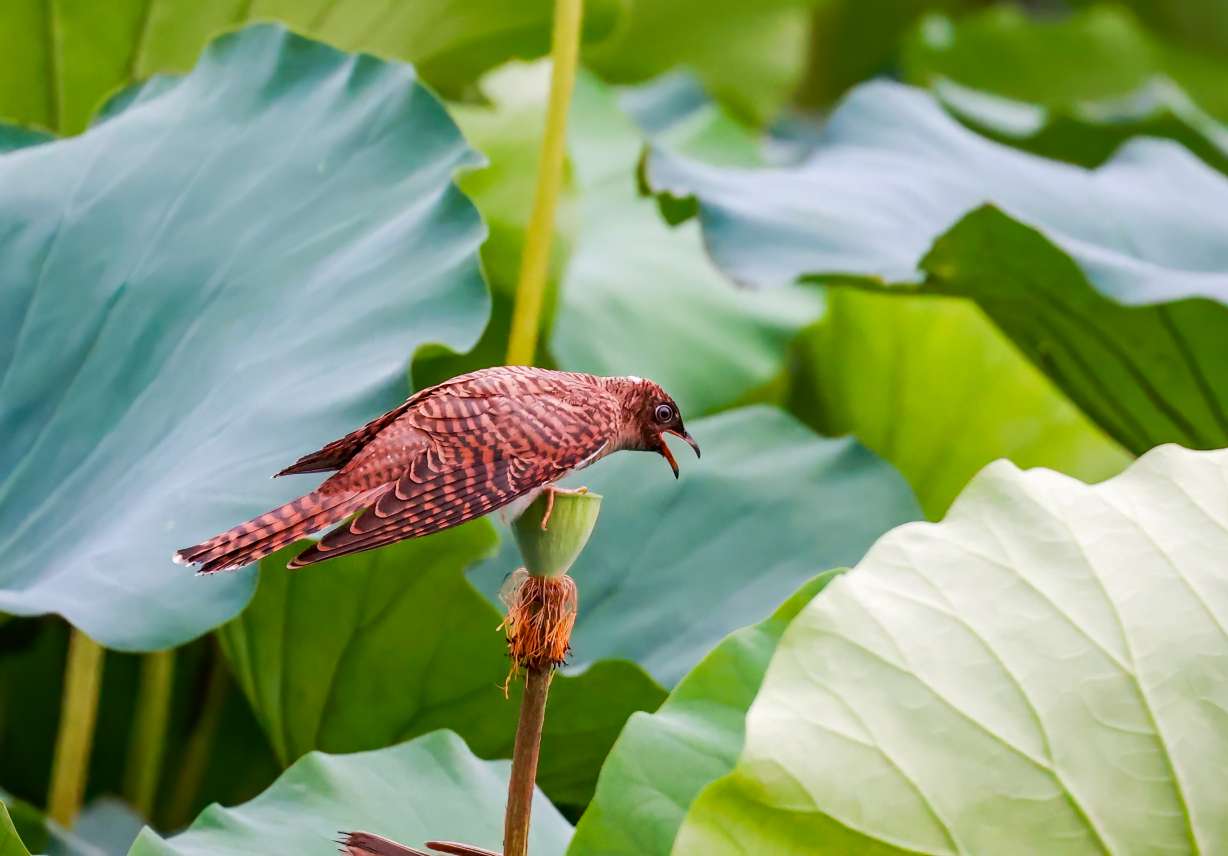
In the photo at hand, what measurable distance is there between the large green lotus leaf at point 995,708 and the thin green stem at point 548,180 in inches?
17.1

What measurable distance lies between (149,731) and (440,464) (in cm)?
73

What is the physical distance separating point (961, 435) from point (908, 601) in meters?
0.86

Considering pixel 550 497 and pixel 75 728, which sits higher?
pixel 550 497

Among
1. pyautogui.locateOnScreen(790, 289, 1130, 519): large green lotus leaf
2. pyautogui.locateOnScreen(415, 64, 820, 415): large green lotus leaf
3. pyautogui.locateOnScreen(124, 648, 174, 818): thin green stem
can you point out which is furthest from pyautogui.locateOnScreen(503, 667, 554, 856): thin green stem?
pyautogui.locateOnScreen(790, 289, 1130, 519): large green lotus leaf

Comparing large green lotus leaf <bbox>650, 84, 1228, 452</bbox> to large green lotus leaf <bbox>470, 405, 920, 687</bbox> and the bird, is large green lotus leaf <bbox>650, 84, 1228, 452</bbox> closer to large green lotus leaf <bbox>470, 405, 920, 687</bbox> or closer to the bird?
large green lotus leaf <bbox>470, 405, 920, 687</bbox>

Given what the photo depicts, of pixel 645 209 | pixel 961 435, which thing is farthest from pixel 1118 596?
pixel 645 209

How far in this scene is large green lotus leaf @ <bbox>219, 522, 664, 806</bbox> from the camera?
2.85 feet

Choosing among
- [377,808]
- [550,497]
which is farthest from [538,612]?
[377,808]

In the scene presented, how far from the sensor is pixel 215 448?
28.5 inches

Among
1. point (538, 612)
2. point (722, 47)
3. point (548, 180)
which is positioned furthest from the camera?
point (722, 47)

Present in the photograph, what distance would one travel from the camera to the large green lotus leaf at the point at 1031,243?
916mm

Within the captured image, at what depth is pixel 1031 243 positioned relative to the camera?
2.95 ft

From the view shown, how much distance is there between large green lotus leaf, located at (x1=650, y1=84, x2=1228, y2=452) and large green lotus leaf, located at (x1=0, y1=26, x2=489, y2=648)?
0.76ft

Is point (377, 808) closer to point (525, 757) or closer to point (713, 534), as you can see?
point (525, 757)
